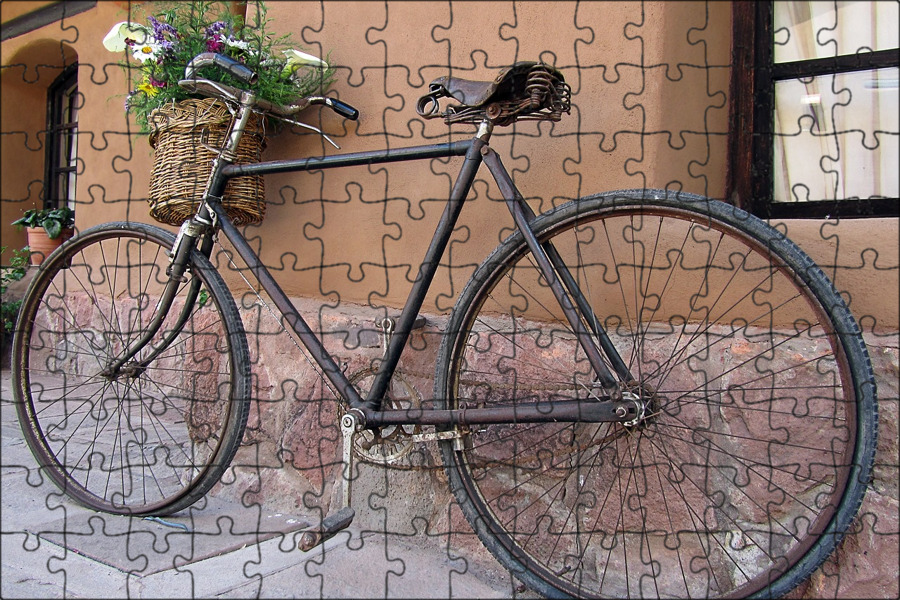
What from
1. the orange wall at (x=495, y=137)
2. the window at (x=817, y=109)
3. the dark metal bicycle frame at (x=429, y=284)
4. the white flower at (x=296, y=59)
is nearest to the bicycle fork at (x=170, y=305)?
the dark metal bicycle frame at (x=429, y=284)

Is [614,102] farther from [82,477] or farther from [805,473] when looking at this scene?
[82,477]

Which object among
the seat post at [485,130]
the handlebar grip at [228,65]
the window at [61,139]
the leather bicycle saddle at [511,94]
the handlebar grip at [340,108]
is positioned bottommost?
the seat post at [485,130]

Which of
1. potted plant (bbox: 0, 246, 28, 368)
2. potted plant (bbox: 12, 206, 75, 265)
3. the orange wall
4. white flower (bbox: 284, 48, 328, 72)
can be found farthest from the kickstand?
potted plant (bbox: 12, 206, 75, 265)

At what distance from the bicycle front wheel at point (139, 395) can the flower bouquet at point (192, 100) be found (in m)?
0.19

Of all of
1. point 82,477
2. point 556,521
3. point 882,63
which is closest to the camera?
point 882,63

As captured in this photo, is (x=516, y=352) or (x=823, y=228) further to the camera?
(x=516, y=352)

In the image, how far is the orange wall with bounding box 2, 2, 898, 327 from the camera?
6.81ft

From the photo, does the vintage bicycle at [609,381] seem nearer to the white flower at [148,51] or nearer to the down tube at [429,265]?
the down tube at [429,265]

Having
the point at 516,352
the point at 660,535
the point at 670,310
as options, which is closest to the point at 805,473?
the point at 660,535

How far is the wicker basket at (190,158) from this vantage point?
225 cm

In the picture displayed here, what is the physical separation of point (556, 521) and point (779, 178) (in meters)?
1.30

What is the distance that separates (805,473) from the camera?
5.80 ft

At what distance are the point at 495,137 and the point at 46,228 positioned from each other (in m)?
4.10

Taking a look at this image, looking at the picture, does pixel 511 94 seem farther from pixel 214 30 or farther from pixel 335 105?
pixel 214 30
